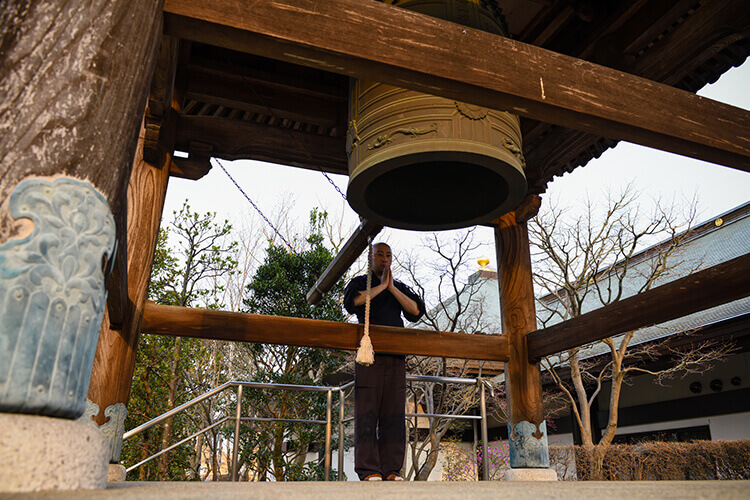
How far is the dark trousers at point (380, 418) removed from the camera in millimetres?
3172

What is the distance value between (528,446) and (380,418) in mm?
987

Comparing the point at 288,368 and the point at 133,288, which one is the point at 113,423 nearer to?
the point at 133,288

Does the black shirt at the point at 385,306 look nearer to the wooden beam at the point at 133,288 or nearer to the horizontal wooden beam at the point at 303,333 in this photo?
the horizontal wooden beam at the point at 303,333

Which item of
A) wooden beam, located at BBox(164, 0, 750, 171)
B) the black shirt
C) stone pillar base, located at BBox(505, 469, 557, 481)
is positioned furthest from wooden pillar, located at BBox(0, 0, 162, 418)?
stone pillar base, located at BBox(505, 469, 557, 481)

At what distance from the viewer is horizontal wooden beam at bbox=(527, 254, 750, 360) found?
8.49 feet

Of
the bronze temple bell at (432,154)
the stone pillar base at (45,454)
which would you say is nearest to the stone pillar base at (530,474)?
the bronze temple bell at (432,154)

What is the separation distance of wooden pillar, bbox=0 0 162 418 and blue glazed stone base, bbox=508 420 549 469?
3.04 m

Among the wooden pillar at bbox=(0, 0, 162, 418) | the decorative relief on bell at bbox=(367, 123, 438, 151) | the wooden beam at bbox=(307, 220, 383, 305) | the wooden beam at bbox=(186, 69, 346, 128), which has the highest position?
the wooden beam at bbox=(186, 69, 346, 128)

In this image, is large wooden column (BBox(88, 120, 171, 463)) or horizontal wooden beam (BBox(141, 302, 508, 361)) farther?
horizontal wooden beam (BBox(141, 302, 508, 361))

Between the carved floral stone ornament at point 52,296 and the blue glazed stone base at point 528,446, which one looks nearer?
the carved floral stone ornament at point 52,296

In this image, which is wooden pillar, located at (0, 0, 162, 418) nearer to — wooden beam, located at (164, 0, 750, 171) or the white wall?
wooden beam, located at (164, 0, 750, 171)

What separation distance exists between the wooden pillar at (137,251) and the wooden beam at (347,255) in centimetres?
126

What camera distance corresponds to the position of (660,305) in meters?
2.89

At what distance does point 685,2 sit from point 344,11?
7.01ft
